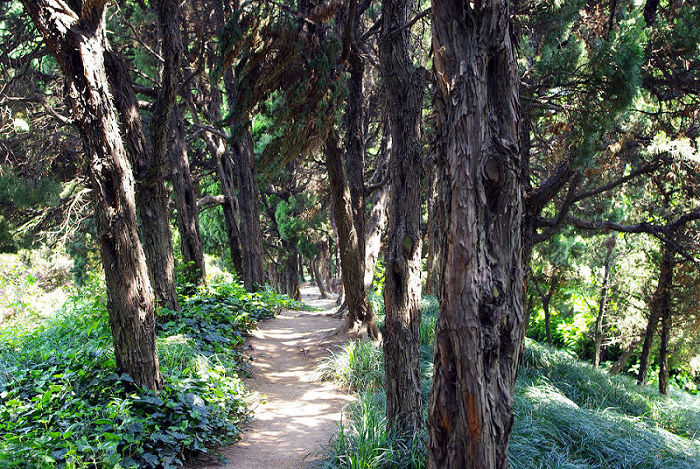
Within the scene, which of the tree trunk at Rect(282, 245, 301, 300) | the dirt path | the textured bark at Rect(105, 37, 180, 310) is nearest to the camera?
the dirt path

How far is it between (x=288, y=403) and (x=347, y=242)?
2966 millimetres

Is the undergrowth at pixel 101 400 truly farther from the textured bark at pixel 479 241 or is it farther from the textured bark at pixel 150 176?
the textured bark at pixel 479 241

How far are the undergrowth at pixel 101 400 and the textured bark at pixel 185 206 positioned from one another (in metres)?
3.17

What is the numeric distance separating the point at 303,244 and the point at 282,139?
12607 mm

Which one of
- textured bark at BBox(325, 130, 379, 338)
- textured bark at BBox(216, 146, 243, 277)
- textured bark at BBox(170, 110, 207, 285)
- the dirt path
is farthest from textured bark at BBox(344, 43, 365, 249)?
textured bark at BBox(216, 146, 243, 277)

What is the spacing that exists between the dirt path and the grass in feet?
1.01

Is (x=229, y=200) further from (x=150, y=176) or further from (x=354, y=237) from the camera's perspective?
Result: (x=150, y=176)

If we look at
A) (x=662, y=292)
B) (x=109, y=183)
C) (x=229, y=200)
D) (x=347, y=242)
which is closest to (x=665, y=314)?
(x=662, y=292)

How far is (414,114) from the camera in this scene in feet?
17.0

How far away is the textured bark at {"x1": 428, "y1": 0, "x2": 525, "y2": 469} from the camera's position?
2564 mm

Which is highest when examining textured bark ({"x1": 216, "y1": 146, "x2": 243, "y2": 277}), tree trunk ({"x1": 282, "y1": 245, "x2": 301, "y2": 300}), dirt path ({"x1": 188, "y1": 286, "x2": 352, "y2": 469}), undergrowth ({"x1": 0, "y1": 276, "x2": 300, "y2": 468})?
textured bark ({"x1": 216, "y1": 146, "x2": 243, "y2": 277})

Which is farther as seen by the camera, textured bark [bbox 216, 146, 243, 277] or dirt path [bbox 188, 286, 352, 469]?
textured bark [bbox 216, 146, 243, 277]

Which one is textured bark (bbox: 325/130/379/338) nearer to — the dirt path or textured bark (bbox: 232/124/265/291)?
the dirt path

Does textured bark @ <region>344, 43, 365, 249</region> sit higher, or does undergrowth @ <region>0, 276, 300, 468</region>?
textured bark @ <region>344, 43, 365, 249</region>
